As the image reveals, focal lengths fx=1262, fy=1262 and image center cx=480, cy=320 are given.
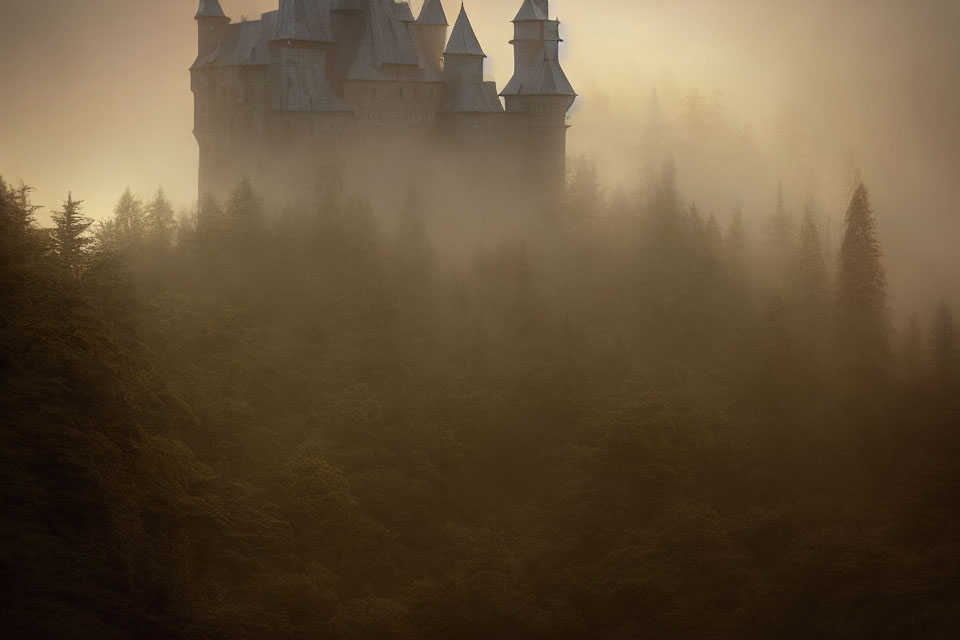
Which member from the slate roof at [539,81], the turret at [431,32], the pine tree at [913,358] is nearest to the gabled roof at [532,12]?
the slate roof at [539,81]

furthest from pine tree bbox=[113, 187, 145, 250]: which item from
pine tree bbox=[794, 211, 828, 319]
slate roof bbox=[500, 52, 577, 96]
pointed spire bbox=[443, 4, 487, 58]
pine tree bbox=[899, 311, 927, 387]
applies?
pine tree bbox=[899, 311, 927, 387]

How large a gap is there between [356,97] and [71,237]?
69.4ft

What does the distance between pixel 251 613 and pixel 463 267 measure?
36.0m

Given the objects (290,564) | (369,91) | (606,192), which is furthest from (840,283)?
(290,564)

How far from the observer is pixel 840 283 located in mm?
65438

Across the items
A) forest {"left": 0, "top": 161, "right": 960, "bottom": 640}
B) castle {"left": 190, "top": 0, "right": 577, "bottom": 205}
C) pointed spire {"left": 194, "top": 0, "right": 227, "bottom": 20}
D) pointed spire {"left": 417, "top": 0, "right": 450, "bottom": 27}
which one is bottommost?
forest {"left": 0, "top": 161, "right": 960, "bottom": 640}

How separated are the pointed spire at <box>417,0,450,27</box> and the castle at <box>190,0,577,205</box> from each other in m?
0.06

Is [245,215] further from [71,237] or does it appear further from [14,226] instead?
[14,226]

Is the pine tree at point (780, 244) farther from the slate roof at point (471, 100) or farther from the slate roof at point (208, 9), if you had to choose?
the slate roof at point (208, 9)

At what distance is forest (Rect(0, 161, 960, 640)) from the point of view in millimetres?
32688

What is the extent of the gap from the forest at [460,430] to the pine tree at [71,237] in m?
0.15

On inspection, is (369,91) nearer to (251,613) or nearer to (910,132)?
(251,613)

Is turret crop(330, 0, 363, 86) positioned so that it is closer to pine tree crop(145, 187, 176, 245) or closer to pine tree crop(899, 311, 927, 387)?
pine tree crop(145, 187, 176, 245)

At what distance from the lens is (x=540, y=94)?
229ft
